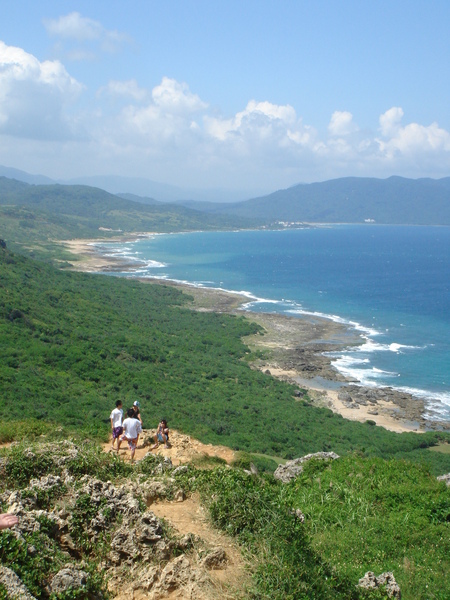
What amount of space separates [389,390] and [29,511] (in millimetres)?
39639

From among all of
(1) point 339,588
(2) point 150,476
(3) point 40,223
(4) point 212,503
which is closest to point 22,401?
(2) point 150,476

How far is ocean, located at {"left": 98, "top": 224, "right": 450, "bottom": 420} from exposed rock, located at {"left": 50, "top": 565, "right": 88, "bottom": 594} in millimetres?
36660

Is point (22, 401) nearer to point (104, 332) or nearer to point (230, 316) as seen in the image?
point (104, 332)

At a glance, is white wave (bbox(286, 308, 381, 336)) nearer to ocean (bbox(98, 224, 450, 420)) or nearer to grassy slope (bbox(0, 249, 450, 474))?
ocean (bbox(98, 224, 450, 420))

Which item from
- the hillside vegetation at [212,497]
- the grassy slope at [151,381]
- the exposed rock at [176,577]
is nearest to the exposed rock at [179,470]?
the hillside vegetation at [212,497]

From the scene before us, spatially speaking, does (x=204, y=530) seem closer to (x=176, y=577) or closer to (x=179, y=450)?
(x=176, y=577)

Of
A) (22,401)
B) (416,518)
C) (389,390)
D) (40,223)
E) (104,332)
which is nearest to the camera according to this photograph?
(416,518)

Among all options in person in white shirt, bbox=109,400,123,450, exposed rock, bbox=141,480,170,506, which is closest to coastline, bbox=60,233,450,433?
person in white shirt, bbox=109,400,123,450

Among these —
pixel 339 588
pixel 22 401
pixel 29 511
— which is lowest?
pixel 22 401

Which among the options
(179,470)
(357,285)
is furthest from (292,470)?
(357,285)

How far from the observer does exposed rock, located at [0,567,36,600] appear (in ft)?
18.7

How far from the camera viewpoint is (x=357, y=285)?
95.2m

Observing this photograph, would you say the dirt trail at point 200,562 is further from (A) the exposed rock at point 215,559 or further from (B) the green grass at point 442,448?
(B) the green grass at point 442,448

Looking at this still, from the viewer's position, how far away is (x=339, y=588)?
784cm
